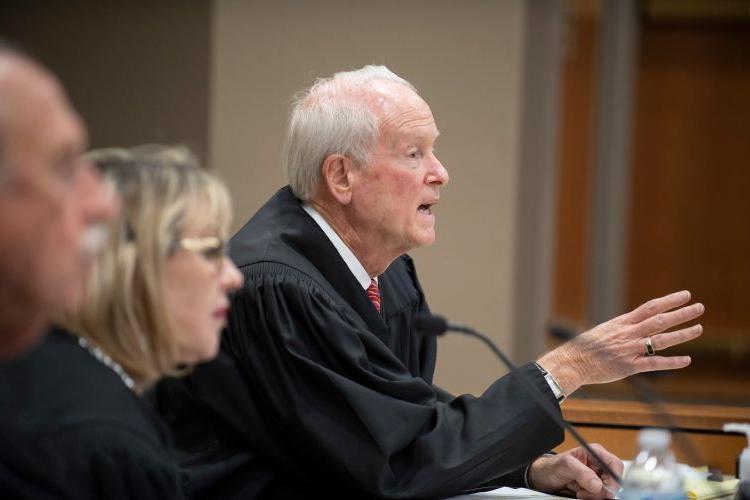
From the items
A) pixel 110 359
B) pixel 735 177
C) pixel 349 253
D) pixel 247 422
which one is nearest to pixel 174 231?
pixel 110 359

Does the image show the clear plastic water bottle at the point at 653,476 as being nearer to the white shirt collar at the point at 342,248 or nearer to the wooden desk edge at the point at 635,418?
the wooden desk edge at the point at 635,418

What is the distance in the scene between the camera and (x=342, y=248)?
2633 millimetres

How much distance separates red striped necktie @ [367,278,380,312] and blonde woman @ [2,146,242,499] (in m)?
0.92

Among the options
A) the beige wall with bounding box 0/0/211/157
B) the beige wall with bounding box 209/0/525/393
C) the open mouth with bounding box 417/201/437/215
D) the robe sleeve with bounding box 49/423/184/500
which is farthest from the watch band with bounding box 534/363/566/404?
the beige wall with bounding box 0/0/211/157

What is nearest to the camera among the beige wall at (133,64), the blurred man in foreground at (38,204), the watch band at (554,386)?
the blurred man in foreground at (38,204)

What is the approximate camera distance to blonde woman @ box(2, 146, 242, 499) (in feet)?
5.32

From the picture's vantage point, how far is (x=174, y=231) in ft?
5.70

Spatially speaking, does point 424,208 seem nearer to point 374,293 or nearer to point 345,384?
point 374,293

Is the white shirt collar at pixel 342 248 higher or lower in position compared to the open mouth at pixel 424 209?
lower

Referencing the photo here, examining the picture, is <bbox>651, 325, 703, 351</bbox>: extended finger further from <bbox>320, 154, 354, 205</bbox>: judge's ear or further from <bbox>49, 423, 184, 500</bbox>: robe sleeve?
<bbox>49, 423, 184, 500</bbox>: robe sleeve

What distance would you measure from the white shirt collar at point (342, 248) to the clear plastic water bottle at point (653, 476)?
2.35ft

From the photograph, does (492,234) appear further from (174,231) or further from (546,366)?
(174,231)

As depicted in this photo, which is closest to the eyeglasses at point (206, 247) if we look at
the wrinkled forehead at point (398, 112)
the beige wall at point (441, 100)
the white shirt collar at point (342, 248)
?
the white shirt collar at point (342, 248)

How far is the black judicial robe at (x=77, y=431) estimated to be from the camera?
1.58 meters
